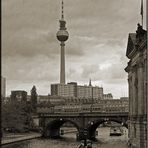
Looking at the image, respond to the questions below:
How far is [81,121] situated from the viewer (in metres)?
114

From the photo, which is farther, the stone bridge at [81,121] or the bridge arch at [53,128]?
the bridge arch at [53,128]

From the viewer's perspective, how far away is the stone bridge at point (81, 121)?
108m

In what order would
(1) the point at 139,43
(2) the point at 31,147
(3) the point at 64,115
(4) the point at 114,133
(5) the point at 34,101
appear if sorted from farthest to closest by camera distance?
(5) the point at 34,101
(4) the point at 114,133
(3) the point at 64,115
(2) the point at 31,147
(1) the point at 139,43

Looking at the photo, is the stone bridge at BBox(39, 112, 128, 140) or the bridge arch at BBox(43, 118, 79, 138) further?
the bridge arch at BBox(43, 118, 79, 138)

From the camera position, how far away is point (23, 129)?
391ft

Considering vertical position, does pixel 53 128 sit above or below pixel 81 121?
below

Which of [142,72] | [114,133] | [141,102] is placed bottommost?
[114,133]

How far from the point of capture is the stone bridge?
107688mm

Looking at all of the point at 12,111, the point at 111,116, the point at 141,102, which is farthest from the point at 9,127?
the point at 141,102

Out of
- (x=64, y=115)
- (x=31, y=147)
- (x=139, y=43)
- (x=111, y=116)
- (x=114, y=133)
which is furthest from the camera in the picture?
(x=114, y=133)

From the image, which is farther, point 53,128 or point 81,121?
point 53,128

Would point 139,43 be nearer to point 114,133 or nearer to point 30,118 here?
point 114,133

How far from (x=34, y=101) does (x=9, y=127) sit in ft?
213

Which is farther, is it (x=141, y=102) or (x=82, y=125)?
(x=82, y=125)
